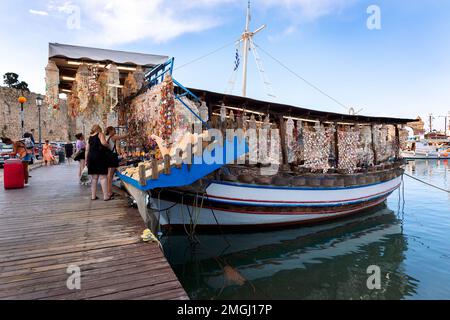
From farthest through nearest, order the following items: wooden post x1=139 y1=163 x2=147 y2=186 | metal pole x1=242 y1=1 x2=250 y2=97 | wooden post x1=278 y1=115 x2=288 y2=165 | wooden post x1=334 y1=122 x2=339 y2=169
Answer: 1. metal pole x1=242 y1=1 x2=250 y2=97
2. wooden post x1=334 y1=122 x2=339 y2=169
3. wooden post x1=278 y1=115 x2=288 y2=165
4. wooden post x1=139 y1=163 x2=147 y2=186

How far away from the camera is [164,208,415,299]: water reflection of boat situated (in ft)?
16.0

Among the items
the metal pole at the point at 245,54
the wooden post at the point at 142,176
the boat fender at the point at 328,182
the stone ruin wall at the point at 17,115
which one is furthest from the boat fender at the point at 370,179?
the stone ruin wall at the point at 17,115

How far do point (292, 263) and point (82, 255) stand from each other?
410 cm

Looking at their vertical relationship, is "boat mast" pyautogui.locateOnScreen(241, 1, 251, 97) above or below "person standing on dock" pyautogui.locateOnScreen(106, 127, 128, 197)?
above

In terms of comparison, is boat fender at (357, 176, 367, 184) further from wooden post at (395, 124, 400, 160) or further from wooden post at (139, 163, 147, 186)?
wooden post at (139, 163, 147, 186)

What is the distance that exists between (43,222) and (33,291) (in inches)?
98.2

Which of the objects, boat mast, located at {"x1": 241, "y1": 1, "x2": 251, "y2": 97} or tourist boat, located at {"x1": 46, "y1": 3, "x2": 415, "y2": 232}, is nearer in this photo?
tourist boat, located at {"x1": 46, "y1": 3, "x2": 415, "y2": 232}

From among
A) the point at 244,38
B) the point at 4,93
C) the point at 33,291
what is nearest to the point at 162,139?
the point at 33,291

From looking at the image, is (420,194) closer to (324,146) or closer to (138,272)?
(324,146)

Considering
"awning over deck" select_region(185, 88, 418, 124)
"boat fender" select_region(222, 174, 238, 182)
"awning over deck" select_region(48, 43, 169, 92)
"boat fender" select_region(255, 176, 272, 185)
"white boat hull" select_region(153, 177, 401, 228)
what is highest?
"awning over deck" select_region(48, 43, 169, 92)

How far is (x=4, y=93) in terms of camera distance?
38.9 metres

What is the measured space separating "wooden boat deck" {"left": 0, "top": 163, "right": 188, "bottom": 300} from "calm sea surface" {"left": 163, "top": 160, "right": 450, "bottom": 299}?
160 centimetres

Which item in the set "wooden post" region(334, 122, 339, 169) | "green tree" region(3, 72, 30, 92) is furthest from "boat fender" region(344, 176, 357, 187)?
"green tree" region(3, 72, 30, 92)

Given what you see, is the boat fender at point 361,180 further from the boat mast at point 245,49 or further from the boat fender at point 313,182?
the boat mast at point 245,49
